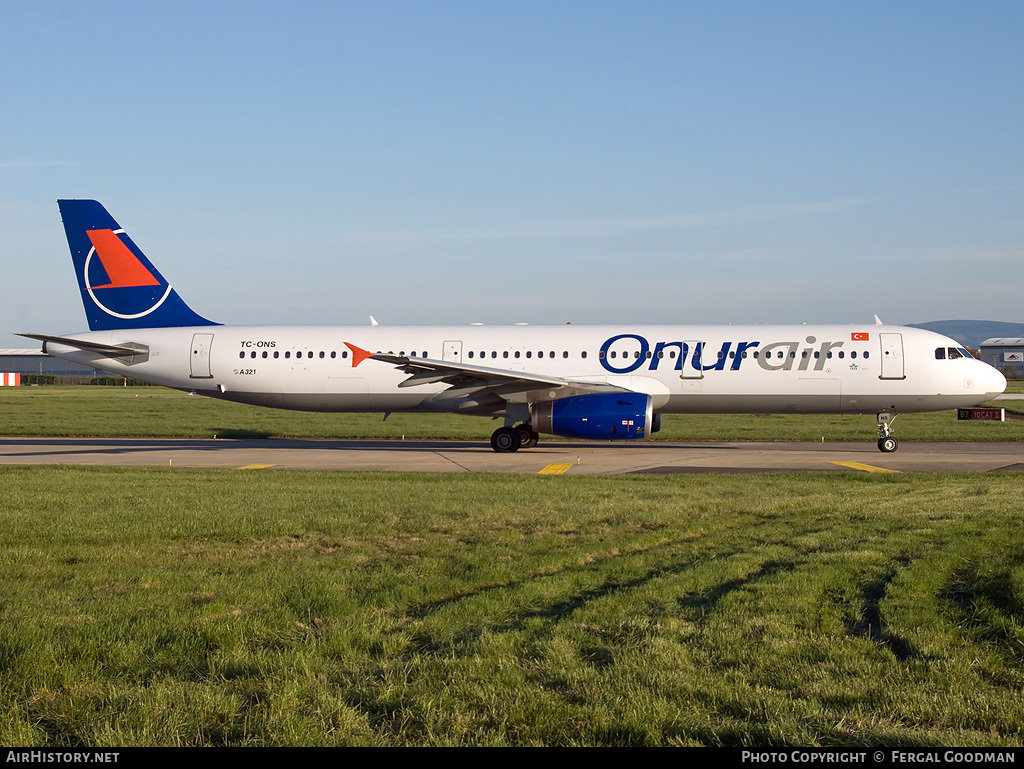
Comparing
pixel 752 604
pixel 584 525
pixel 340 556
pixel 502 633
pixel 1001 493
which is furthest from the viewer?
pixel 1001 493

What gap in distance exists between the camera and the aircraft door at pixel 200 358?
26.3m

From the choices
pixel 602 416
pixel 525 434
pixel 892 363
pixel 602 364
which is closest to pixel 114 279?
pixel 525 434

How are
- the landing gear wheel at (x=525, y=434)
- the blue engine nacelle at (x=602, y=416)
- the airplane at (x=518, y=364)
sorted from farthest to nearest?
the landing gear wheel at (x=525, y=434)
the airplane at (x=518, y=364)
the blue engine nacelle at (x=602, y=416)

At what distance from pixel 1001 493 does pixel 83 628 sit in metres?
13.3

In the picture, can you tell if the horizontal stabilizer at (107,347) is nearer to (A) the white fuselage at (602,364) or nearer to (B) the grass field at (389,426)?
(A) the white fuselage at (602,364)

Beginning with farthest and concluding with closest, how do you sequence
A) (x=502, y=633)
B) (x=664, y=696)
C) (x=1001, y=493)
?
(x=1001, y=493)
(x=502, y=633)
(x=664, y=696)

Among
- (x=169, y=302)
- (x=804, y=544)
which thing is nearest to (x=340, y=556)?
(x=804, y=544)

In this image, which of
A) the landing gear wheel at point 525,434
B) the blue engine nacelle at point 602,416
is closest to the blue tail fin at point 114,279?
the landing gear wheel at point 525,434

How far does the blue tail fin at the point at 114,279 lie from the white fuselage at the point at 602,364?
Result: 0.71 m

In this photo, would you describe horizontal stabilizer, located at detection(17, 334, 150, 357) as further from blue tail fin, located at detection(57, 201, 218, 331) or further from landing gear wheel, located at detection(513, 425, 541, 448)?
landing gear wheel, located at detection(513, 425, 541, 448)

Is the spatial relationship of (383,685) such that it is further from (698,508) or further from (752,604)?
(698,508)

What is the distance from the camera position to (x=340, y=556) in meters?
9.38

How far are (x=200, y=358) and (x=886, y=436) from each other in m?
19.8

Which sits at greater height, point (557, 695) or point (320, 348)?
point (320, 348)
